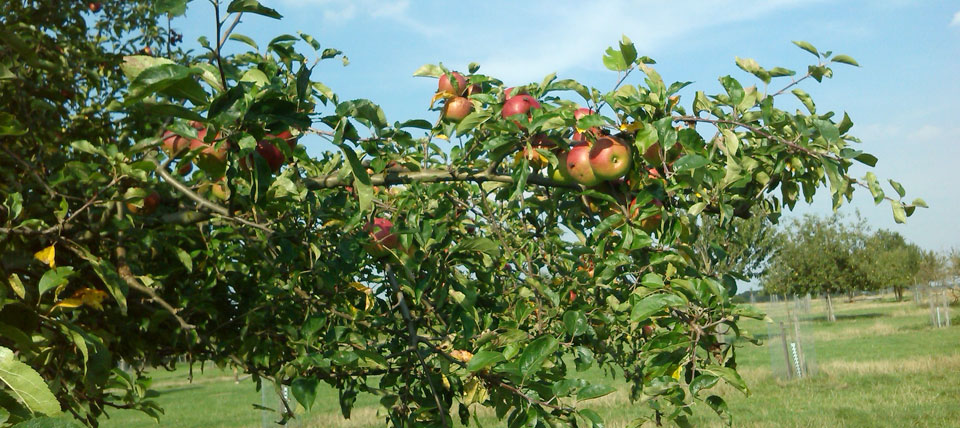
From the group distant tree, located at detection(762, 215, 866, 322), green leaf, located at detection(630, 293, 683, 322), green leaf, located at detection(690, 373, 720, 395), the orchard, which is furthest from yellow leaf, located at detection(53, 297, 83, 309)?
distant tree, located at detection(762, 215, 866, 322)

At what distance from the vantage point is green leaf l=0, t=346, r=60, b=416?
1021 mm

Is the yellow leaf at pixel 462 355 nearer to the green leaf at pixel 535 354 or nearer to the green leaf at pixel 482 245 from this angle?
the green leaf at pixel 482 245

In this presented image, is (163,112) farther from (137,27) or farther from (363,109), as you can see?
(137,27)

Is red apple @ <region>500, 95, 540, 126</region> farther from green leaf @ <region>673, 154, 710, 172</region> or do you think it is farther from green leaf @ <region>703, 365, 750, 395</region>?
green leaf @ <region>703, 365, 750, 395</region>

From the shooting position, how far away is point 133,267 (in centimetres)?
255

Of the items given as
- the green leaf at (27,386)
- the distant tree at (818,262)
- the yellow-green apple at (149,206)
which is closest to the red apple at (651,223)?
the green leaf at (27,386)

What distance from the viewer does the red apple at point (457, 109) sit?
207 cm

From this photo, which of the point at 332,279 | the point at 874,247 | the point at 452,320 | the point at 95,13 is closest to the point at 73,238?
the point at 332,279

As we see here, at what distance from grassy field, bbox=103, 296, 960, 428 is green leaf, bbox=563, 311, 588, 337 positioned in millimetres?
2221

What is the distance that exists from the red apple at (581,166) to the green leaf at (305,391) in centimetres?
77

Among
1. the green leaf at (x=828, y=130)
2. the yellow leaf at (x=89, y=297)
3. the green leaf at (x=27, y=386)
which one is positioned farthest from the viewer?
the yellow leaf at (x=89, y=297)

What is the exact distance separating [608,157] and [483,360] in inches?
21.1

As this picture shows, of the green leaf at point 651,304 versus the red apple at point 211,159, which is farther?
the red apple at point 211,159

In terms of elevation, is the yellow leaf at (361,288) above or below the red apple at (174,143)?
below
